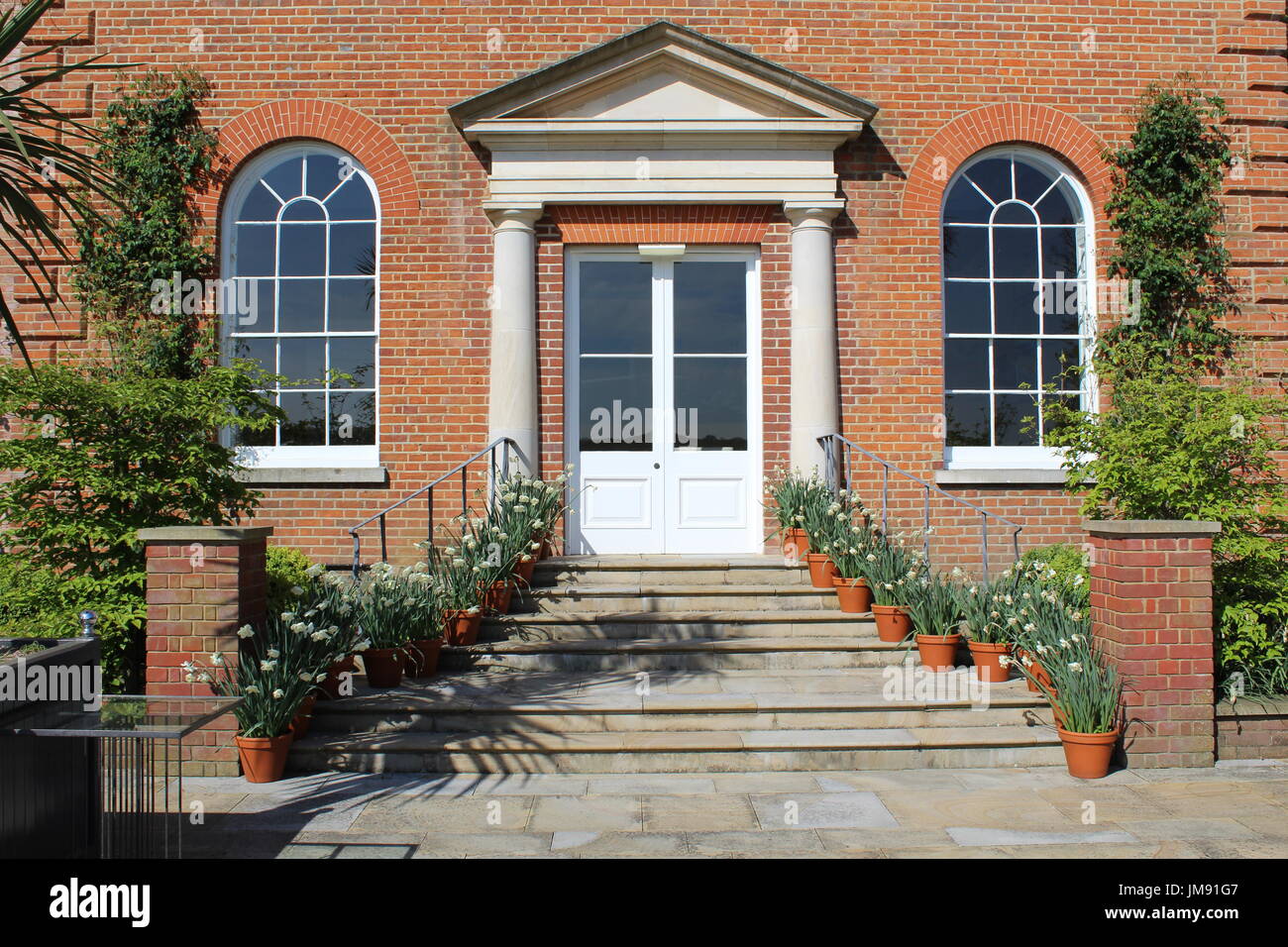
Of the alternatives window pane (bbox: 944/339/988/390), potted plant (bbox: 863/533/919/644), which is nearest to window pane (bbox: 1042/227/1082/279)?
window pane (bbox: 944/339/988/390)

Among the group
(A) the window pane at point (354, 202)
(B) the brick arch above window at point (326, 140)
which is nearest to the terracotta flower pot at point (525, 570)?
(B) the brick arch above window at point (326, 140)

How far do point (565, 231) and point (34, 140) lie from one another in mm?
4565

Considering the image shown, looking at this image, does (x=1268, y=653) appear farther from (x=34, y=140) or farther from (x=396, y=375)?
(x=34, y=140)

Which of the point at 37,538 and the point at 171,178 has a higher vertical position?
the point at 171,178

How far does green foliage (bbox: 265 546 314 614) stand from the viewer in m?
7.31

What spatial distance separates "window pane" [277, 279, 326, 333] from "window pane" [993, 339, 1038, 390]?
20.9ft

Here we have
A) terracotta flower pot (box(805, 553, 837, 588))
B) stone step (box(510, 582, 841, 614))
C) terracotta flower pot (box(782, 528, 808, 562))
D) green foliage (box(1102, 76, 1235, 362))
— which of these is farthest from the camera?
green foliage (box(1102, 76, 1235, 362))

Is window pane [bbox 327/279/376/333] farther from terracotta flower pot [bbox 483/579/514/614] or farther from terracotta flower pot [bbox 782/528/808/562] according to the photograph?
terracotta flower pot [bbox 782/528/808/562]

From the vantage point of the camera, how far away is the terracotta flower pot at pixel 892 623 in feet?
22.6

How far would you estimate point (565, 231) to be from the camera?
8.74 m

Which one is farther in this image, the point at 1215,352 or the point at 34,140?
the point at 1215,352

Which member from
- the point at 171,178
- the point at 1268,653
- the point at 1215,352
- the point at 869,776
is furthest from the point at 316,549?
the point at 1215,352

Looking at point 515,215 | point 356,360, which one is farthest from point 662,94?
point 356,360
